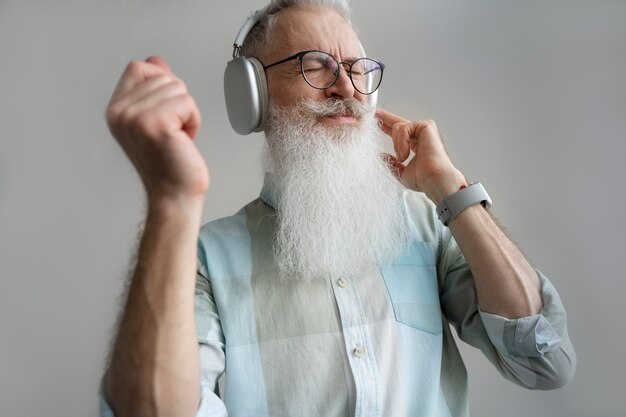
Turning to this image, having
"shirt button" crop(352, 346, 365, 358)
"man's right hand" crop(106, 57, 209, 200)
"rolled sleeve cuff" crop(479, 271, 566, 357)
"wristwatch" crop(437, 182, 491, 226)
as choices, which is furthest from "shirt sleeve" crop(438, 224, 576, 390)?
"man's right hand" crop(106, 57, 209, 200)

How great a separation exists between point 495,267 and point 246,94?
69cm

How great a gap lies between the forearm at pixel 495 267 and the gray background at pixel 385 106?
2.19ft

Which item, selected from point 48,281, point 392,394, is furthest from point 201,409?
point 48,281

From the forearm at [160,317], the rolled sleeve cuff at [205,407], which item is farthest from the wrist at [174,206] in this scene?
the rolled sleeve cuff at [205,407]

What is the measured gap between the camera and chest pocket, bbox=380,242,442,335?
1.21m

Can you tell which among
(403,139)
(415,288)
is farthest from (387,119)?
(415,288)

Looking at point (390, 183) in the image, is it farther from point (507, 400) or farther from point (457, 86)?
point (507, 400)

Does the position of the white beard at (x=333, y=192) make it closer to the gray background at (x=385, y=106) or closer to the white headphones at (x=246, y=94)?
the white headphones at (x=246, y=94)

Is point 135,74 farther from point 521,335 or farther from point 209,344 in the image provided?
point 521,335

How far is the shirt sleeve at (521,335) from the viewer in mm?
1108

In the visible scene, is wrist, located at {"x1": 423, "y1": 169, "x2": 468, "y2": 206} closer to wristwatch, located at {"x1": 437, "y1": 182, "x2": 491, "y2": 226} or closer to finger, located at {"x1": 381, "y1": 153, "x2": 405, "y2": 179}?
wristwatch, located at {"x1": 437, "y1": 182, "x2": 491, "y2": 226}

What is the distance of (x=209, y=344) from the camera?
1062 millimetres

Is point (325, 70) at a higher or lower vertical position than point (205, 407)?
higher

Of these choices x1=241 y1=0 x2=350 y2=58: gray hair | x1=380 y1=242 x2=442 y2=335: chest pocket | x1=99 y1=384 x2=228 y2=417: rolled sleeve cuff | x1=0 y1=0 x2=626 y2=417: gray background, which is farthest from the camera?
x1=0 y1=0 x2=626 y2=417: gray background
